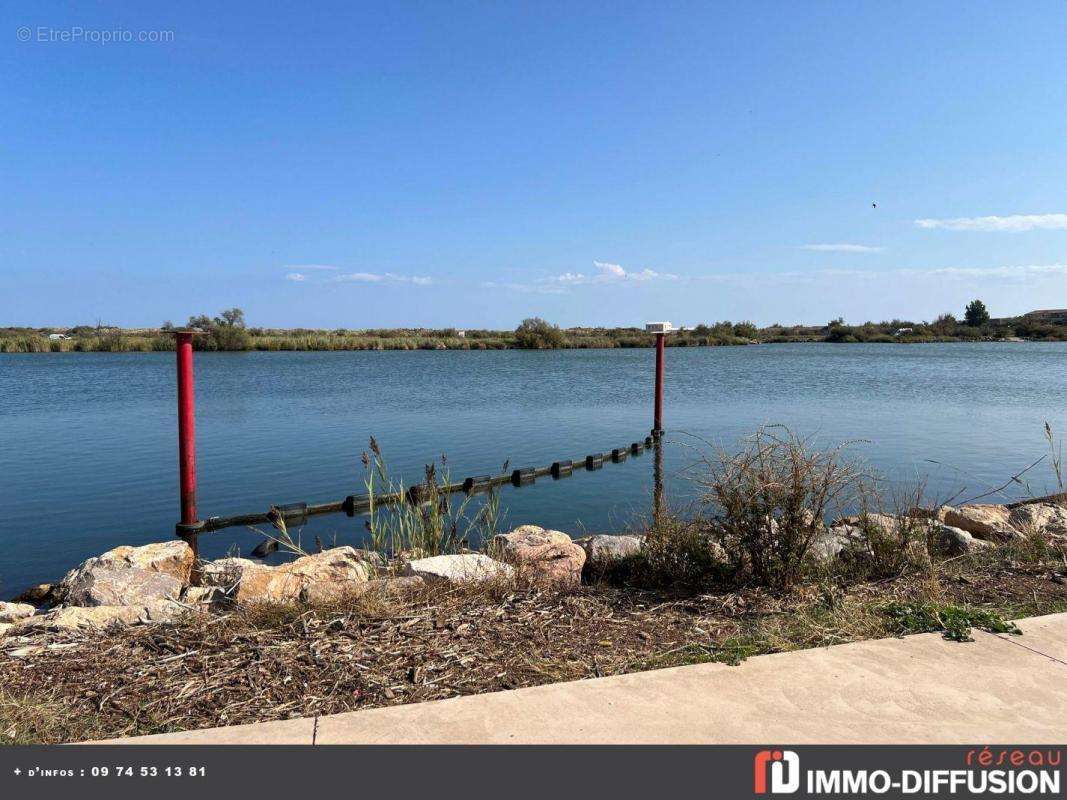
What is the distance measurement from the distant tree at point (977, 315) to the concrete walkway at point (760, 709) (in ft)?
382

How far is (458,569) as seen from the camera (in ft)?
16.6

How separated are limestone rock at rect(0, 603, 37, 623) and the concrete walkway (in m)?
3.74

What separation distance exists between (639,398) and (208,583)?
71.5 ft

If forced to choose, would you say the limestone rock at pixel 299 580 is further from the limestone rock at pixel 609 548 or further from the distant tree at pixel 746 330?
the distant tree at pixel 746 330

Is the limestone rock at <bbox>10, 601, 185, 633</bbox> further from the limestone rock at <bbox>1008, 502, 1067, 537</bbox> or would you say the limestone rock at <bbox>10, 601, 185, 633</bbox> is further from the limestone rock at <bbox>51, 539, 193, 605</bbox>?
the limestone rock at <bbox>1008, 502, 1067, 537</bbox>

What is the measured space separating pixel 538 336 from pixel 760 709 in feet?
214

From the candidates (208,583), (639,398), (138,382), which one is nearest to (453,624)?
(208,583)

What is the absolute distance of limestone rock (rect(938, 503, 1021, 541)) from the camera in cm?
793

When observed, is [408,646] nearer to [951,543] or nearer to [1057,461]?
[951,543]

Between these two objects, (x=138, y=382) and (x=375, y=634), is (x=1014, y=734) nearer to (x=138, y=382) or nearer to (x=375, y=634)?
(x=375, y=634)
